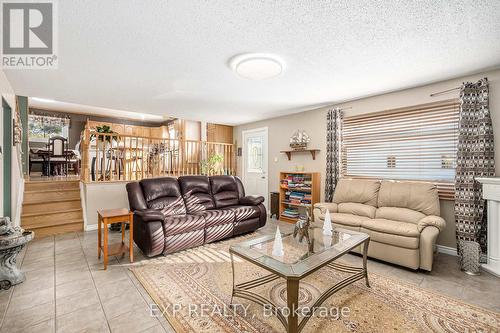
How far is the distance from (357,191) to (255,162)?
120 inches

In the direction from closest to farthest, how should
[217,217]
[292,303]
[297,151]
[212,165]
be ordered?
[292,303]
[217,217]
[297,151]
[212,165]

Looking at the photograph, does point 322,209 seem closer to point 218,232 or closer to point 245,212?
point 245,212

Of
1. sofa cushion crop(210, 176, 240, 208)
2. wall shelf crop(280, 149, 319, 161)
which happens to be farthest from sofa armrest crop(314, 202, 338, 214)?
sofa cushion crop(210, 176, 240, 208)

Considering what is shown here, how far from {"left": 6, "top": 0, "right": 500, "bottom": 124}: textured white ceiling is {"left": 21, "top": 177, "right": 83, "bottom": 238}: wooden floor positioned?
186 centimetres

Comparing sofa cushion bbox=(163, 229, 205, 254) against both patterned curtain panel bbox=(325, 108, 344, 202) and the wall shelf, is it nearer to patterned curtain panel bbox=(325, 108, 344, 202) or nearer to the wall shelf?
patterned curtain panel bbox=(325, 108, 344, 202)

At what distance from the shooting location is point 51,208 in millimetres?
4270

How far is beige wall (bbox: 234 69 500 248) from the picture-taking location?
2.88 meters

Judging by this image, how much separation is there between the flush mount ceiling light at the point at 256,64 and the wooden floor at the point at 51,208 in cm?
405

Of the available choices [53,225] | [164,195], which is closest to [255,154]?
[164,195]

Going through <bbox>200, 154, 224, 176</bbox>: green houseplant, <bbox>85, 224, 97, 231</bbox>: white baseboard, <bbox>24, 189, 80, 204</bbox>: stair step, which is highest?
<bbox>200, 154, 224, 176</bbox>: green houseplant

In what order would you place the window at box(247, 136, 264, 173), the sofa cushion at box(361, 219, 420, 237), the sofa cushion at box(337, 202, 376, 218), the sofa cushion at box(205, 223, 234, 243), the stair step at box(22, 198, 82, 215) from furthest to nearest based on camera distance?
the window at box(247, 136, 264, 173)
the stair step at box(22, 198, 82, 215)
the sofa cushion at box(205, 223, 234, 243)
the sofa cushion at box(337, 202, 376, 218)
the sofa cushion at box(361, 219, 420, 237)

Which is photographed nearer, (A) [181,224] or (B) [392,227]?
(B) [392,227]

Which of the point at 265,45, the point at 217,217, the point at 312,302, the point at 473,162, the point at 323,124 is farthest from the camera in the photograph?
the point at 323,124

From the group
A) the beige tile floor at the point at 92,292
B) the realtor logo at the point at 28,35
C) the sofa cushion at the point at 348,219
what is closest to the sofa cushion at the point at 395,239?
the sofa cushion at the point at 348,219
